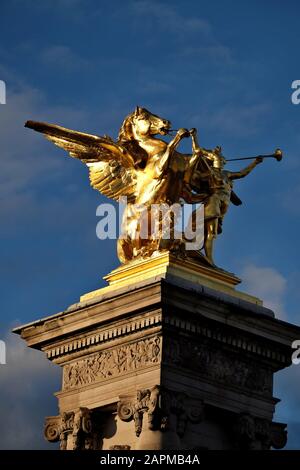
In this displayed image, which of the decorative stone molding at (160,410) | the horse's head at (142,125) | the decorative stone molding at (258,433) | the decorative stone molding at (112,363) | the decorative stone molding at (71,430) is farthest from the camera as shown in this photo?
the horse's head at (142,125)

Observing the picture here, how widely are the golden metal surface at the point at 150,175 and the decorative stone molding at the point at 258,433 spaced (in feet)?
11.4

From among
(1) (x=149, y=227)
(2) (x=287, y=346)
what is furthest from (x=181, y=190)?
(2) (x=287, y=346)

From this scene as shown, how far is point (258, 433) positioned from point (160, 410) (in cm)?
283

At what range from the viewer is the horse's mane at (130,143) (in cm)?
4569

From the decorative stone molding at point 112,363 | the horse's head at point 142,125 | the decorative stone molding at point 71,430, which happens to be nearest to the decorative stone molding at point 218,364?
→ the decorative stone molding at point 112,363

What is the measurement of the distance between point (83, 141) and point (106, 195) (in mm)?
1317

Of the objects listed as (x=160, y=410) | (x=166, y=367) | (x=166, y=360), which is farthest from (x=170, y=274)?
(x=160, y=410)

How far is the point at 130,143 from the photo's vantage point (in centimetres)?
4600

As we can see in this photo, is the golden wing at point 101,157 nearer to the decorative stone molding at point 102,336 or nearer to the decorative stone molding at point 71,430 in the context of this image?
the decorative stone molding at point 102,336

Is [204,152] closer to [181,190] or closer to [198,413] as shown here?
[181,190]

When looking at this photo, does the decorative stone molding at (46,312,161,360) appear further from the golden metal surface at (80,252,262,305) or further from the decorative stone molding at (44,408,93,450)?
the decorative stone molding at (44,408,93,450)

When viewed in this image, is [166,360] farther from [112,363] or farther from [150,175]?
[150,175]

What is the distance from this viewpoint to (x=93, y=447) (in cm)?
4353

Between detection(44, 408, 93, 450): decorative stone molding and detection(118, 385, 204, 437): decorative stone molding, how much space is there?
1204mm
